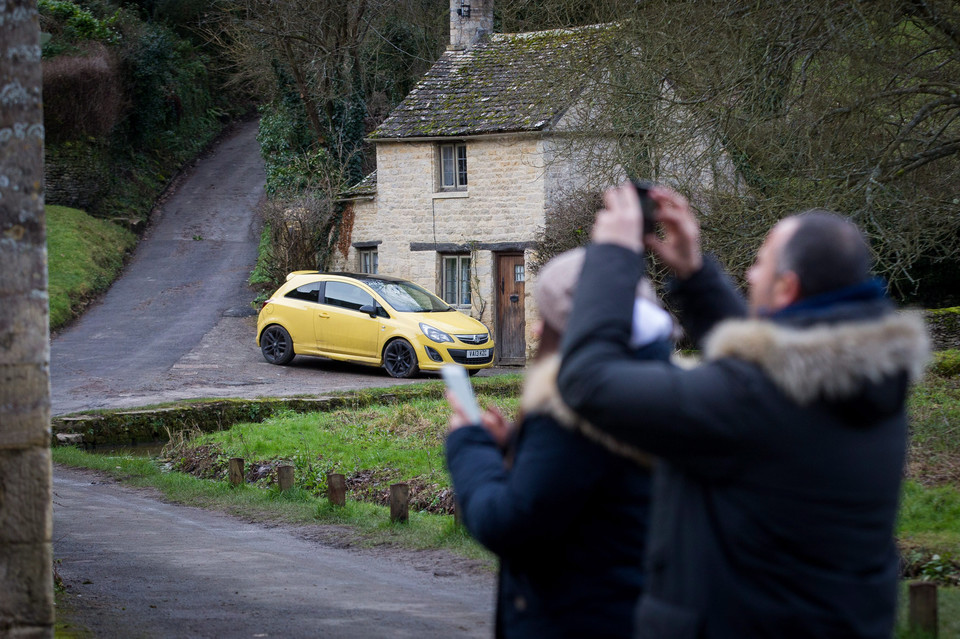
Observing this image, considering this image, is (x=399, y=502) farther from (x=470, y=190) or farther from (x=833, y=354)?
(x=470, y=190)

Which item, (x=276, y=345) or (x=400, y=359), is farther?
(x=276, y=345)

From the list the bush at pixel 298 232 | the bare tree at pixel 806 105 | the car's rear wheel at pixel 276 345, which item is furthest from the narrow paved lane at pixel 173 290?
the bare tree at pixel 806 105

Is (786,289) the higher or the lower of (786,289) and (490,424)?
the higher

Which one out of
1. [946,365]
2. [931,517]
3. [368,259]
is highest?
[368,259]

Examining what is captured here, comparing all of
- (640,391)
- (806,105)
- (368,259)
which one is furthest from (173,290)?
(640,391)

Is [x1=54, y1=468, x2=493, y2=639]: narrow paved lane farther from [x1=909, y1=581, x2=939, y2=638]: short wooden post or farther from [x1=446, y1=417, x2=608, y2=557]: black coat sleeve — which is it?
[x1=446, y1=417, x2=608, y2=557]: black coat sleeve

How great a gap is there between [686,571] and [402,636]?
3.90 metres

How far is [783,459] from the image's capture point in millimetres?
2283

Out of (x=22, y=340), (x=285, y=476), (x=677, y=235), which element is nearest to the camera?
(x=677, y=235)

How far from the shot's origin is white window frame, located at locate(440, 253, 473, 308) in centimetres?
2616

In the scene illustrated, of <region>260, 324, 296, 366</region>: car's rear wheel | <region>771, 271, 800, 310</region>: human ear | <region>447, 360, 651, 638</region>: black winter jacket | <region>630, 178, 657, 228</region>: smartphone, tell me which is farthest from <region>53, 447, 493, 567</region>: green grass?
<region>260, 324, 296, 366</region>: car's rear wheel

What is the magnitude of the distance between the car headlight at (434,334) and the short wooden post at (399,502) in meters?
11.1

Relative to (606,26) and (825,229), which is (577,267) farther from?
(606,26)

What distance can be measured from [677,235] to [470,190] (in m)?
23.1
